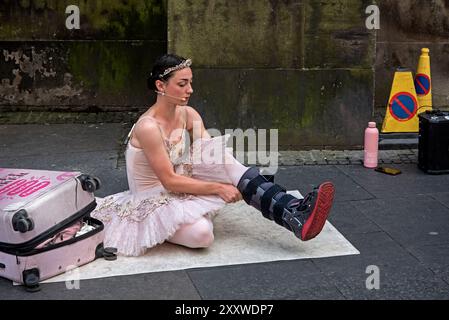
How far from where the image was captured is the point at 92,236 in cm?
532

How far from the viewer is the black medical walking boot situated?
539cm

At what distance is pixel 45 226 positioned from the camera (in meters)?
4.97

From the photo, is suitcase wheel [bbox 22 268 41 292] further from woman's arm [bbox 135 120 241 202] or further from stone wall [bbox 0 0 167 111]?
stone wall [bbox 0 0 167 111]

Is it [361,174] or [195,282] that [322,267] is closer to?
[195,282]

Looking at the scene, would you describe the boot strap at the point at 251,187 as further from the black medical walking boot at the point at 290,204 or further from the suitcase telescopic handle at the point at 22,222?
the suitcase telescopic handle at the point at 22,222

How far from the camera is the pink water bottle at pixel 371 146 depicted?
7.64 meters

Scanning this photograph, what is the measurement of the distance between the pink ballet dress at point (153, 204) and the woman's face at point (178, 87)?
11.3 inches

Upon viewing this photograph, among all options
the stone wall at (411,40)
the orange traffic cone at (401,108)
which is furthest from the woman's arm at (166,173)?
the stone wall at (411,40)

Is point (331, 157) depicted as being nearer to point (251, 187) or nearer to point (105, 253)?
point (251, 187)

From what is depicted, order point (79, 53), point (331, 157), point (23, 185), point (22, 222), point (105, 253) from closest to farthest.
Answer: point (22, 222), point (23, 185), point (105, 253), point (331, 157), point (79, 53)

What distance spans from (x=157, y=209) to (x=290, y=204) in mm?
892

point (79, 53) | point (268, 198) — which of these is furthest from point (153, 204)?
point (79, 53)

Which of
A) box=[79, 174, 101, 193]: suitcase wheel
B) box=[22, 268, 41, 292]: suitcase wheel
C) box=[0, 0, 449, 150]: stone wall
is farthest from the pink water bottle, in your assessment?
box=[22, 268, 41, 292]: suitcase wheel

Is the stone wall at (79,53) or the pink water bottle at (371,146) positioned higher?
the stone wall at (79,53)
